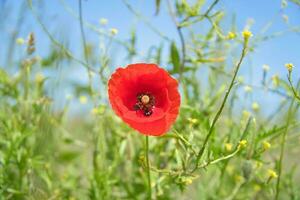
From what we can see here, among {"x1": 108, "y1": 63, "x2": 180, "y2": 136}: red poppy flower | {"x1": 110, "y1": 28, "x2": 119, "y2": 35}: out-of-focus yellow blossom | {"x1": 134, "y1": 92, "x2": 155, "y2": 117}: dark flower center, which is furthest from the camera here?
{"x1": 110, "y1": 28, "x2": 119, "y2": 35}: out-of-focus yellow blossom

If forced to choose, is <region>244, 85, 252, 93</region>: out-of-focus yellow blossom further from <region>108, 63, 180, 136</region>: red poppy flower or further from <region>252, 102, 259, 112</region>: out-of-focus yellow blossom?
<region>108, 63, 180, 136</region>: red poppy flower

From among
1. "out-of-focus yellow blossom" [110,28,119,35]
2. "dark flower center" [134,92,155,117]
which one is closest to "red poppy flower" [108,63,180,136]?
"dark flower center" [134,92,155,117]

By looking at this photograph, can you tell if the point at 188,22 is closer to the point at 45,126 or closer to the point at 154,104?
the point at 154,104

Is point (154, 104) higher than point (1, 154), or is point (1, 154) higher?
point (154, 104)

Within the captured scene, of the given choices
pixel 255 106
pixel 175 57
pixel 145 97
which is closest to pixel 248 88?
pixel 255 106

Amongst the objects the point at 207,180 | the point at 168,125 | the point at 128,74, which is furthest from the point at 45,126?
the point at 207,180

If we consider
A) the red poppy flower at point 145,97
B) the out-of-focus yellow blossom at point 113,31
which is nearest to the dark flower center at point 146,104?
the red poppy flower at point 145,97

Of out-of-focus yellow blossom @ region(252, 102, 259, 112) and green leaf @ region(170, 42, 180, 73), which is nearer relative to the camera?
green leaf @ region(170, 42, 180, 73)

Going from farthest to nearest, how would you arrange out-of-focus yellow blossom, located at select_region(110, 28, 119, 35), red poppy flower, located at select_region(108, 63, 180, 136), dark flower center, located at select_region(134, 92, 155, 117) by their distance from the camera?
out-of-focus yellow blossom, located at select_region(110, 28, 119, 35)
dark flower center, located at select_region(134, 92, 155, 117)
red poppy flower, located at select_region(108, 63, 180, 136)

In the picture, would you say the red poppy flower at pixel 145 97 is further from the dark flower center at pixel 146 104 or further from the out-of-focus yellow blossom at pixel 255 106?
the out-of-focus yellow blossom at pixel 255 106
